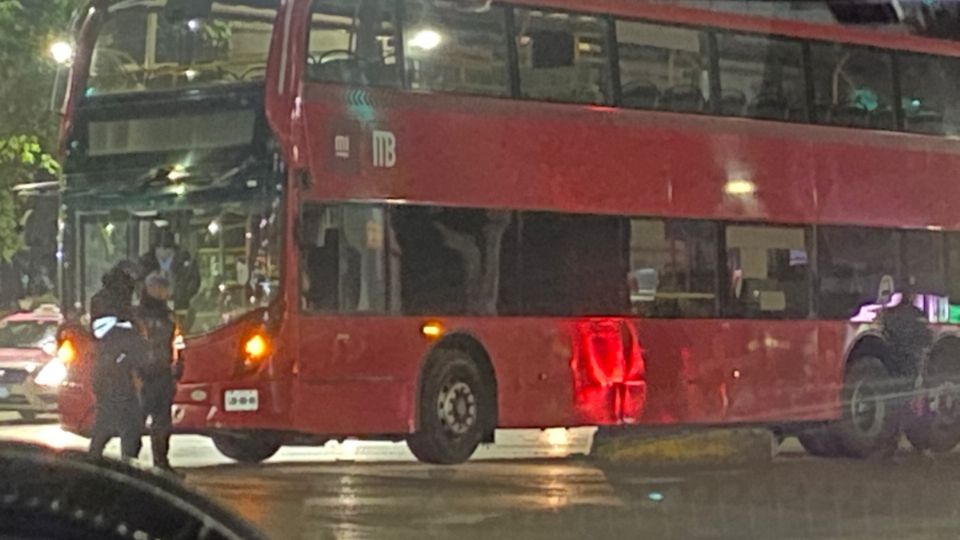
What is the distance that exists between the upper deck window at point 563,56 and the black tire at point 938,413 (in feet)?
17.0

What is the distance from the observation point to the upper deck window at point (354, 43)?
1517cm

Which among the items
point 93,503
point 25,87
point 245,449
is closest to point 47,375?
point 25,87

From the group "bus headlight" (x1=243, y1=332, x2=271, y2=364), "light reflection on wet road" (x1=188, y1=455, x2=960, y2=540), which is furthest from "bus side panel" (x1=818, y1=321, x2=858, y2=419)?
"bus headlight" (x1=243, y1=332, x2=271, y2=364)

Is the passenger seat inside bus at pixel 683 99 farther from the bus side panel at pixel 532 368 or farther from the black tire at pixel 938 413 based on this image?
the black tire at pixel 938 413

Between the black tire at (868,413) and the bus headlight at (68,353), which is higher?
the bus headlight at (68,353)

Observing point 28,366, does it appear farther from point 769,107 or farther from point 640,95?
point 769,107

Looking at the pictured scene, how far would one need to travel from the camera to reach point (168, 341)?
1460 centimetres

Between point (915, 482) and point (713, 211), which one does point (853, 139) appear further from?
point (915, 482)

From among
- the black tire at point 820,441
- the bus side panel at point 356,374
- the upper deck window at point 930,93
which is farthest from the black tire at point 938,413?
the bus side panel at point 356,374

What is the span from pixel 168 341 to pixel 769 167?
6.61m

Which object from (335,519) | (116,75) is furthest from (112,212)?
(335,519)

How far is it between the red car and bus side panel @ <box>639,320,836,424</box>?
30.2 feet

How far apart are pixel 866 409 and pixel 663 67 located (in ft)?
14.1

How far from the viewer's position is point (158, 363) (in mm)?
14492
